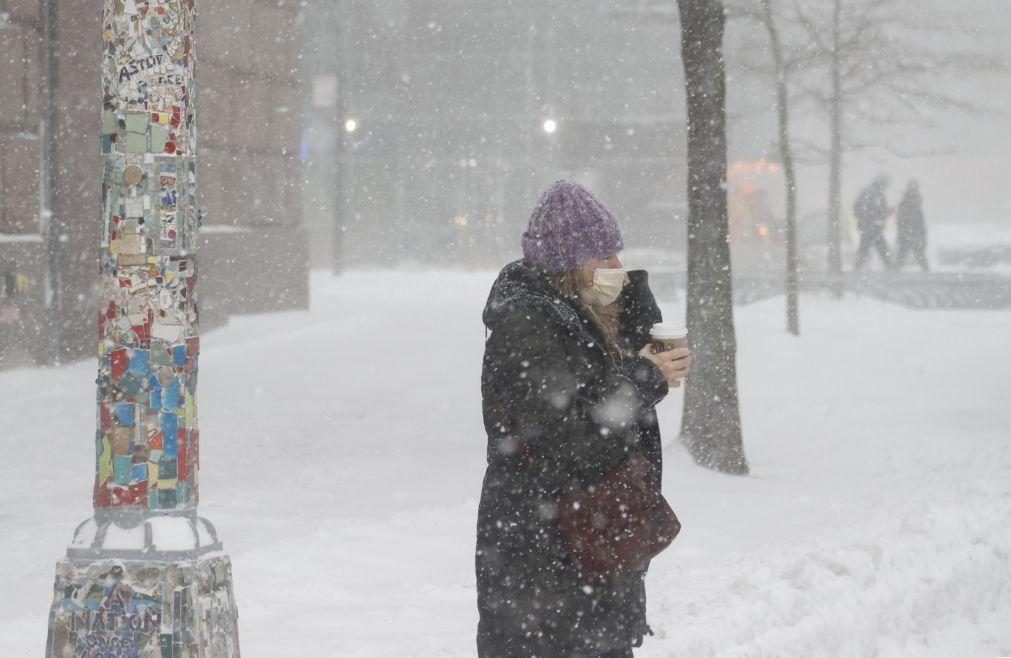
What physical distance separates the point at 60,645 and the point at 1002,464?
26.5ft

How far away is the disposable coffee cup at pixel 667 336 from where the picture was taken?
3.21 m

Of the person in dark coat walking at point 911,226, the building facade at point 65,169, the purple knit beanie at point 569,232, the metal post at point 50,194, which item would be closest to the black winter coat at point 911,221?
the person in dark coat walking at point 911,226

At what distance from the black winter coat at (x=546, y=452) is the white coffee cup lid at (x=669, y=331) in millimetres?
82

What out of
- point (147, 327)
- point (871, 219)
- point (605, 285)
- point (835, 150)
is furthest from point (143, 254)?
point (871, 219)

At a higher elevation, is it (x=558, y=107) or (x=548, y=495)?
(x=558, y=107)

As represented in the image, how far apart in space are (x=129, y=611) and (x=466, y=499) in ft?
15.4

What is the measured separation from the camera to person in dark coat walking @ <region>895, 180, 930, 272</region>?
Result: 1083 inches

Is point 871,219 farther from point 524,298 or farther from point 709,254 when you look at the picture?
point 524,298

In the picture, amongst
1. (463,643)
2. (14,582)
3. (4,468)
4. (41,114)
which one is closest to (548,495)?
(463,643)

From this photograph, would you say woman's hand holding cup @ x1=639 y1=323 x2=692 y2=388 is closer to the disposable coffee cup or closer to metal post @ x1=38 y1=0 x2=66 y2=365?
the disposable coffee cup

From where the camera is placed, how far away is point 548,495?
125 inches

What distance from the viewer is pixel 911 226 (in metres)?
28.0

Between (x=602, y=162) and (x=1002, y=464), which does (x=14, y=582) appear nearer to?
(x=1002, y=464)

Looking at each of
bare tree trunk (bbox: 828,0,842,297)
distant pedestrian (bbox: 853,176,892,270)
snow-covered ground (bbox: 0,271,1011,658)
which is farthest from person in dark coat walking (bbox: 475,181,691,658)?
distant pedestrian (bbox: 853,176,892,270)
